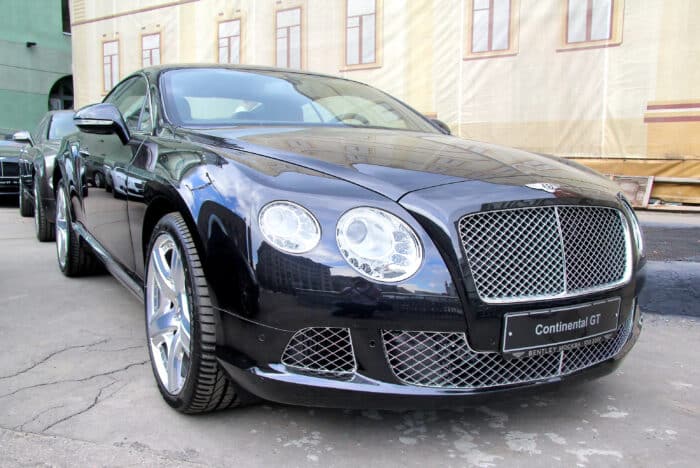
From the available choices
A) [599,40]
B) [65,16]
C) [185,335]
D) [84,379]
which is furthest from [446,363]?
[65,16]

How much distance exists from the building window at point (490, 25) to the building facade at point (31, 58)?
17.5 metres

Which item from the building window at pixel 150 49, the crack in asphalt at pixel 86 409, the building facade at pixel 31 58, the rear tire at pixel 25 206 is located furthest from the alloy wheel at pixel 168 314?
the building facade at pixel 31 58

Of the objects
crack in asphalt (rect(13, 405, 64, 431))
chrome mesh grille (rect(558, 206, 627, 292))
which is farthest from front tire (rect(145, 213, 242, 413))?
chrome mesh grille (rect(558, 206, 627, 292))

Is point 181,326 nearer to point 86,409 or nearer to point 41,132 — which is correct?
point 86,409

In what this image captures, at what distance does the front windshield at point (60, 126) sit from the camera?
21.8 feet

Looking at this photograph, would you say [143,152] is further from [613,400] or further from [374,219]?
[613,400]

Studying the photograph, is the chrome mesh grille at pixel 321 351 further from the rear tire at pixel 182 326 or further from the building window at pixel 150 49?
the building window at pixel 150 49

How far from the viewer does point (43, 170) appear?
5586mm

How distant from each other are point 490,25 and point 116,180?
903 cm

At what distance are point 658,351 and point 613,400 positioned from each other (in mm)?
832

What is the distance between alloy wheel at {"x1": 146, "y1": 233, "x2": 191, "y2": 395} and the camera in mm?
2252

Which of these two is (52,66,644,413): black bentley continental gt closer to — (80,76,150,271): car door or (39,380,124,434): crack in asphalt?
(39,380,124,434): crack in asphalt

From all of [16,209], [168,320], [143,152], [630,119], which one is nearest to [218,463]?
[168,320]

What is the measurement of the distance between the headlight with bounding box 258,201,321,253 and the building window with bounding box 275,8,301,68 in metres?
11.4
